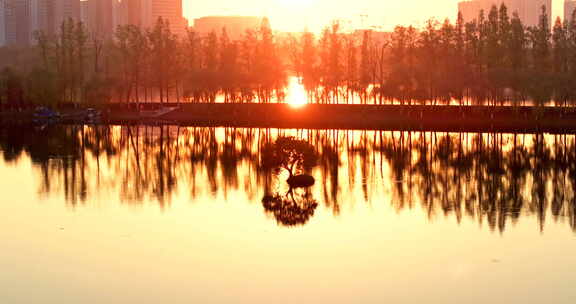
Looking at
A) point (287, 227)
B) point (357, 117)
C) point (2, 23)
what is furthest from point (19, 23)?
point (287, 227)

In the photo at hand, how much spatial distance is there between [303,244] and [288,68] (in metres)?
69.4

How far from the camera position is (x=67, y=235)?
2859 centimetres

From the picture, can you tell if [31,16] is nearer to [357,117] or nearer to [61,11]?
[61,11]

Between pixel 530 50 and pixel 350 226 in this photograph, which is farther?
pixel 530 50

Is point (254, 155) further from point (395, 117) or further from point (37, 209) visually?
point (395, 117)

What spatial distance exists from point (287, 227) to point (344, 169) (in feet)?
48.4

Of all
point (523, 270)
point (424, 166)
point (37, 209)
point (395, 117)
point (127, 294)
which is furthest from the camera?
point (395, 117)

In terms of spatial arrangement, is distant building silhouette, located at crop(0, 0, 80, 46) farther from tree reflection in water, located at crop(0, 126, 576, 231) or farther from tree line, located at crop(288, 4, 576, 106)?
tree reflection in water, located at crop(0, 126, 576, 231)

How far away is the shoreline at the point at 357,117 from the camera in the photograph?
230ft

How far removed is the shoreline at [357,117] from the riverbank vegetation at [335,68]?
168 cm

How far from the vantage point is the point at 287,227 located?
99.6 ft

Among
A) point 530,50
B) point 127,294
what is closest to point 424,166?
point 127,294

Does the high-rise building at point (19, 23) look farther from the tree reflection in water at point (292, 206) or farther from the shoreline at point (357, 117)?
the tree reflection in water at point (292, 206)

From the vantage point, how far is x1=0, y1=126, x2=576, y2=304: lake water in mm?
22656
